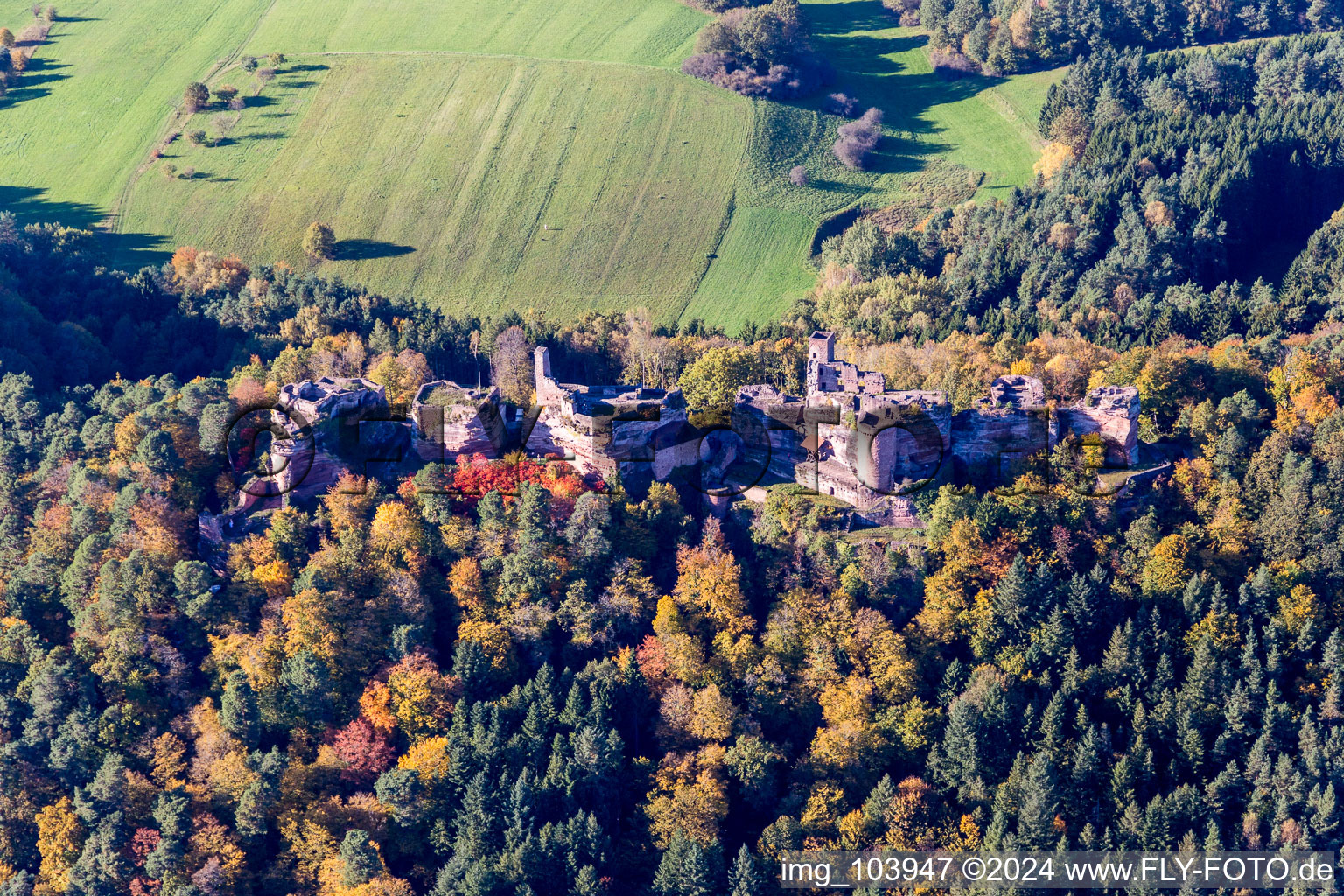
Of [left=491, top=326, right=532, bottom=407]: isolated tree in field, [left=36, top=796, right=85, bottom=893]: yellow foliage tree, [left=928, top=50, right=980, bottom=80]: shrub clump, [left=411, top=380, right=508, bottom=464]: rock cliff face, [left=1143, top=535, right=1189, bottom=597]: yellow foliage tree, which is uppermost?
[left=928, top=50, right=980, bottom=80]: shrub clump

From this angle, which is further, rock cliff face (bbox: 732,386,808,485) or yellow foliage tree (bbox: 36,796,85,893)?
rock cliff face (bbox: 732,386,808,485)

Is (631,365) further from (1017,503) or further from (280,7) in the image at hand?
(280,7)

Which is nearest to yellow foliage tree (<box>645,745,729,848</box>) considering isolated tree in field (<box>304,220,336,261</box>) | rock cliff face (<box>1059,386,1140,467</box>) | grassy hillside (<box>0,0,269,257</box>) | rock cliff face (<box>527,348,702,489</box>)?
rock cliff face (<box>527,348,702,489</box>)

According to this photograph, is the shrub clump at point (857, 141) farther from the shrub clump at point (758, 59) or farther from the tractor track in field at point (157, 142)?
the tractor track in field at point (157, 142)

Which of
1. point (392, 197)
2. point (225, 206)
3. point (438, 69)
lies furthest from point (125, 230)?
point (438, 69)

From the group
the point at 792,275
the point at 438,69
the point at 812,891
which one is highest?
the point at 438,69

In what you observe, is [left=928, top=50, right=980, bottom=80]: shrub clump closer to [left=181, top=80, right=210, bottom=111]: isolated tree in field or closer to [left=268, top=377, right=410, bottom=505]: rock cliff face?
[left=181, top=80, right=210, bottom=111]: isolated tree in field

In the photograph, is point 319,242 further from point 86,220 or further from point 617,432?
point 617,432

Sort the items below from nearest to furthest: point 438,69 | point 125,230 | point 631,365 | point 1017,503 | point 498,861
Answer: point 498,861 → point 1017,503 → point 631,365 → point 125,230 → point 438,69
